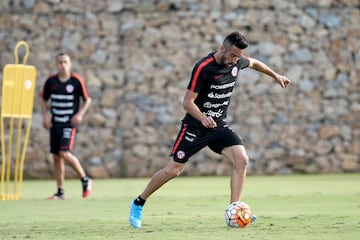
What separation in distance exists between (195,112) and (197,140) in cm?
38

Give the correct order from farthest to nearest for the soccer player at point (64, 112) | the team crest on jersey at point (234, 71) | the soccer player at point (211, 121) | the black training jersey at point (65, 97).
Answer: the black training jersey at point (65, 97) → the soccer player at point (64, 112) → the team crest on jersey at point (234, 71) → the soccer player at point (211, 121)

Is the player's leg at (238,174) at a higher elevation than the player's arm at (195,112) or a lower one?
lower

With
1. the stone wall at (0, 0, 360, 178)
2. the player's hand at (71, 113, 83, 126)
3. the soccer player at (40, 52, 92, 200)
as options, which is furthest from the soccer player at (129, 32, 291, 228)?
the stone wall at (0, 0, 360, 178)

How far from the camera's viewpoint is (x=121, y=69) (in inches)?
827

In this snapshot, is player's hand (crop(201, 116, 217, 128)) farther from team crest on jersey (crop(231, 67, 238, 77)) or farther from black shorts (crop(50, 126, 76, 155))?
A: black shorts (crop(50, 126, 76, 155))

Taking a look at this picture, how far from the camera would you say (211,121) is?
10.2 m

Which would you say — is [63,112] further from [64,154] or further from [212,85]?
[212,85]

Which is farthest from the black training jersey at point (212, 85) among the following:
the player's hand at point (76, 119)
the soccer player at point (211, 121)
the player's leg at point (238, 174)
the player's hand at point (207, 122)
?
the player's hand at point (76, 119)

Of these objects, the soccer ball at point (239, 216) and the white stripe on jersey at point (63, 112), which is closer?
the soccer ball at point (239, 216)

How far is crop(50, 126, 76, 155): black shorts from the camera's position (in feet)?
50.3

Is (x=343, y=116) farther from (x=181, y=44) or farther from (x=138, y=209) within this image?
(x=138, y=209)

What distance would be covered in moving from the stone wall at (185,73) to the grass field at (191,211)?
5.45ft

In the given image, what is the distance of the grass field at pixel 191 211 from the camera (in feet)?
31.5

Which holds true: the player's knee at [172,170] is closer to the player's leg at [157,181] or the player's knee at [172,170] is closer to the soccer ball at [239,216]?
the player's leg at [157,181]
